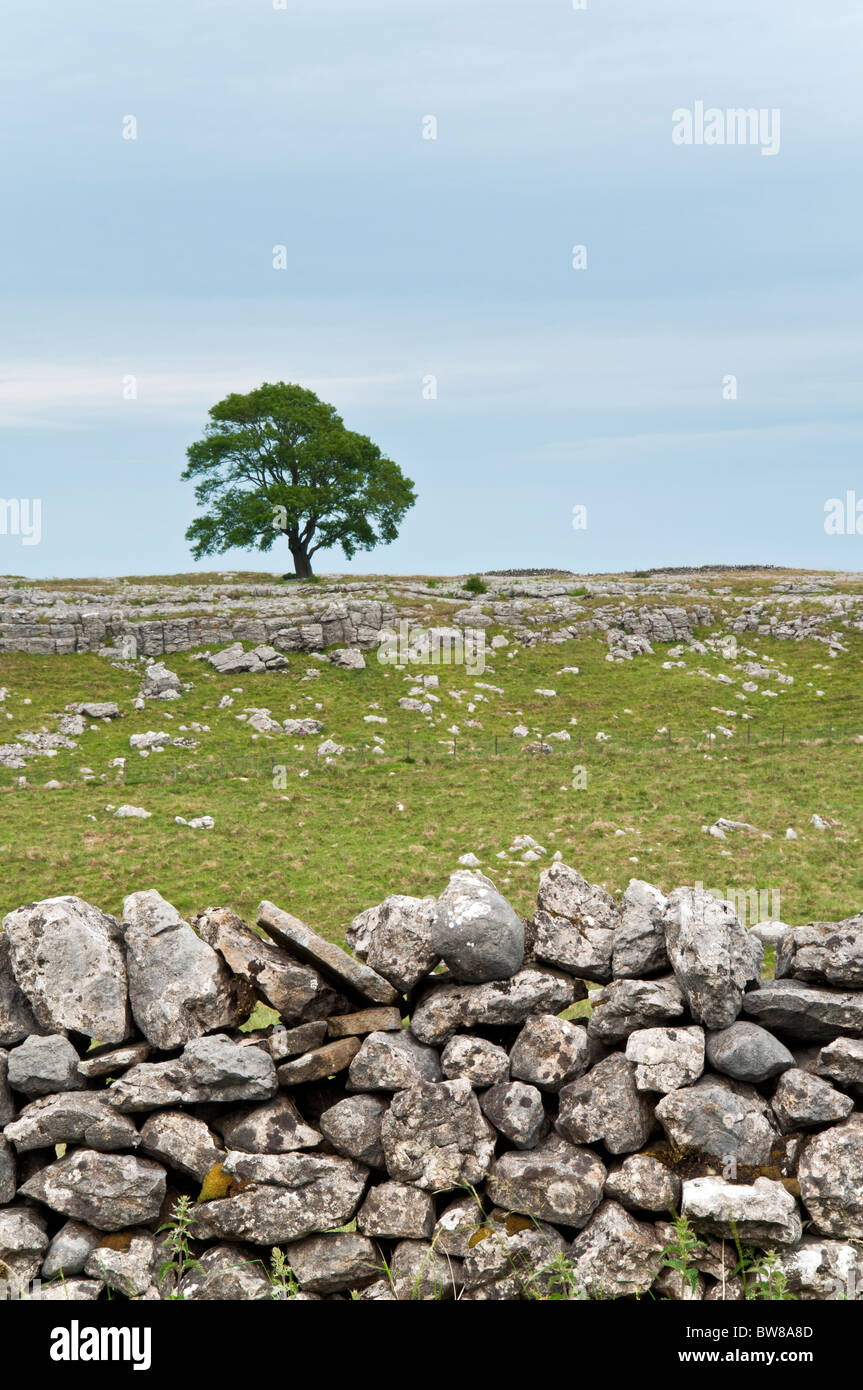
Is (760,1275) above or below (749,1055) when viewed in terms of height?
below

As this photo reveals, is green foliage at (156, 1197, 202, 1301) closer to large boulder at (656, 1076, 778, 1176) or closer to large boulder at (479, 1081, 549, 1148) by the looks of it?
large boulder at (479, 1081, 549, 1148)

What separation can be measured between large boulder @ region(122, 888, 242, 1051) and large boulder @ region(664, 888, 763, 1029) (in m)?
3.44

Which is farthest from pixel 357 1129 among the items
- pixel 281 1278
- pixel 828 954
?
pixel 828 954

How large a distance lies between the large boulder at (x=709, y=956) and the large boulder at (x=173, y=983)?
136 inches

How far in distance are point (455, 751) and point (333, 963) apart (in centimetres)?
2829

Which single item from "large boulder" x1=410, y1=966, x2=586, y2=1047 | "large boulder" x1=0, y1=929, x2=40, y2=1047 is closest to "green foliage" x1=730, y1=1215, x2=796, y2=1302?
"large boulder" x1=410, y1=966, x2=586, y2=1047

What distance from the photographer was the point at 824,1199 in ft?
19.5

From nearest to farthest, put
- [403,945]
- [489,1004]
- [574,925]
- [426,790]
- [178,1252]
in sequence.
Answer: [178,1252]
[489,1004]
[403,945]
[574,925]
[426,790]

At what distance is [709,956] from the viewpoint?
20.7 feet

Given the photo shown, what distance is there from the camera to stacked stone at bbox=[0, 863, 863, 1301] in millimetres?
6098

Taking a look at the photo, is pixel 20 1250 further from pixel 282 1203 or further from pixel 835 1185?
pixel 835 1185

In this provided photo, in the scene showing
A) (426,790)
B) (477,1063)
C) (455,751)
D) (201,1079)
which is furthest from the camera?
(455,751)

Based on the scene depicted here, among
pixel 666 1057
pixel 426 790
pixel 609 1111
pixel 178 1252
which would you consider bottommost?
pixel 426 790

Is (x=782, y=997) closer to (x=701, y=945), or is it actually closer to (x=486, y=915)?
(x=701, y=945)
